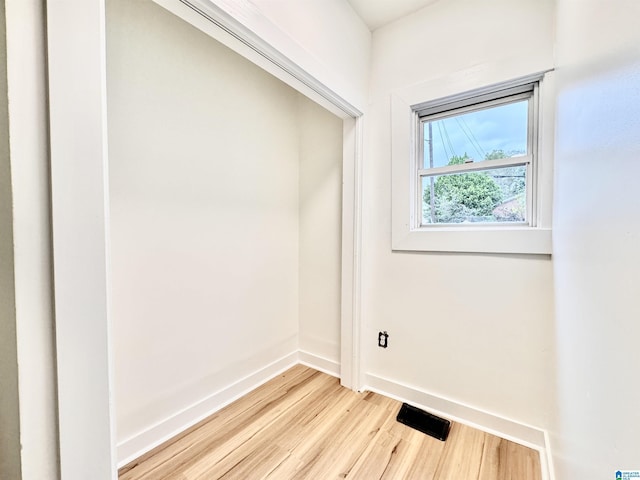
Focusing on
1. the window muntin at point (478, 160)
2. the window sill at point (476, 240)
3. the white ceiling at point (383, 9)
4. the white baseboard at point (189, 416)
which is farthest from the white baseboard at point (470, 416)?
the white ceiling at point (383, 9)

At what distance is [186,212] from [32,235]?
3.16 feet

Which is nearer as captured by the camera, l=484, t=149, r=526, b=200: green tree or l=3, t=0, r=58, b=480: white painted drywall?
l=3, t=0, r=58, b=480: white painted drywall

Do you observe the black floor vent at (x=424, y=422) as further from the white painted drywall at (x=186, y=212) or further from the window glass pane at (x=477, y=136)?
the window glass pane at (x=477, y=136)

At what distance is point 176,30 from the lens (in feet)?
4.53

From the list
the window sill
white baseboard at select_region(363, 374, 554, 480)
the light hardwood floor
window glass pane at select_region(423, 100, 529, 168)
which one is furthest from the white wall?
window glass pane at select_region(423, 100, 529, 168)

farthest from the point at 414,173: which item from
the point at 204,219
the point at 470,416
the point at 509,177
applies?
the point at 470,416

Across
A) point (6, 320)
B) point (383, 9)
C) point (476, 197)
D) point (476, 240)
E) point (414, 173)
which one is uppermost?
point (383, 9)

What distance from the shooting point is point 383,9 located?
163cm

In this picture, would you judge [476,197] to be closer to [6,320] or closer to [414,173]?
[414,173]

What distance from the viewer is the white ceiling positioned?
5.19 feet

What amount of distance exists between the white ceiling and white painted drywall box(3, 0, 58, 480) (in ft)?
5.55

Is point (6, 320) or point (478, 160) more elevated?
point (478, 160)

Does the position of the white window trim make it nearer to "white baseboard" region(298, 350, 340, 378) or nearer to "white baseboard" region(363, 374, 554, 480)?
"white baseboard" region(363, 374, 554, 480)

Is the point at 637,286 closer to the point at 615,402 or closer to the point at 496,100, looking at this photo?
the point at 615,402
